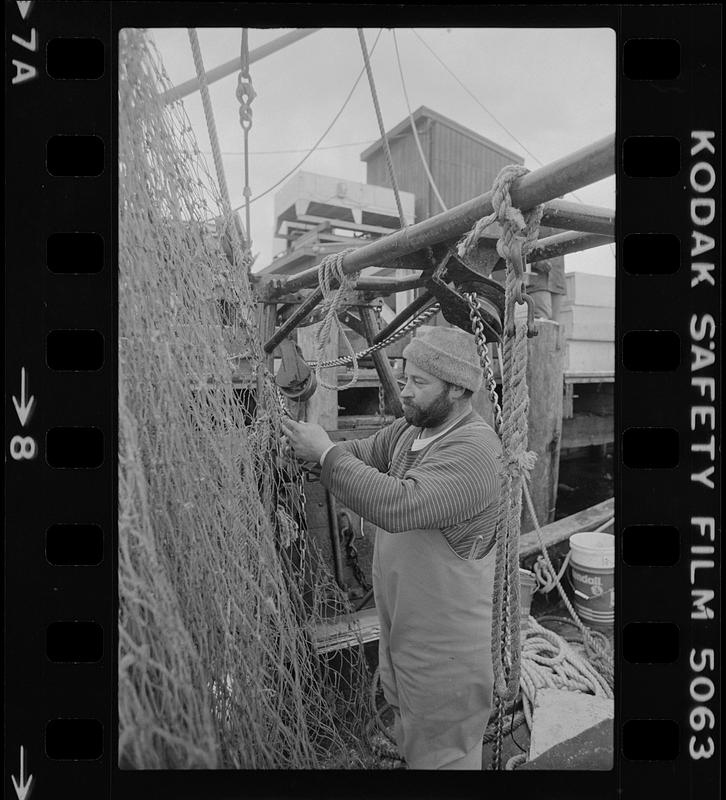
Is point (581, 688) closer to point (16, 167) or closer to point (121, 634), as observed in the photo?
point (121, 634)

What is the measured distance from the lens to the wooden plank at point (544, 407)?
4883 millimetres

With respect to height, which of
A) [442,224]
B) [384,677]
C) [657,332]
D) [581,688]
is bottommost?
[581,688]

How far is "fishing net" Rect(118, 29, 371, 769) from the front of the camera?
1.48m

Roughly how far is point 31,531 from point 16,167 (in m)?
1.05

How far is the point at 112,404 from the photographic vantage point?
5.30 feet

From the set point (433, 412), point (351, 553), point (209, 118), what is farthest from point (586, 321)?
point (209, 118)

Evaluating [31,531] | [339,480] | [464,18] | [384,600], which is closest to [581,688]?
[384,600]

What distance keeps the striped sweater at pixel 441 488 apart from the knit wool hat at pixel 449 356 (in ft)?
0.53

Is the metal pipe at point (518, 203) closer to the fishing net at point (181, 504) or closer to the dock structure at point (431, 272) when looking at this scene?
the dock structure at point (431, 272)

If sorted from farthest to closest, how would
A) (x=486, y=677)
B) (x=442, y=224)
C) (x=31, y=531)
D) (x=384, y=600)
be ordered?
(x=384, y=600)
(x=486, y=677)
(x=442, y=224)
(x=31, y=531)

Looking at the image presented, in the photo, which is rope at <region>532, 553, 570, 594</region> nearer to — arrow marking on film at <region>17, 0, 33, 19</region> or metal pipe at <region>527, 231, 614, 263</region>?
metal pipe at <region>527, 231, 614, 263</region>

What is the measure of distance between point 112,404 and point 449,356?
47.2 inches

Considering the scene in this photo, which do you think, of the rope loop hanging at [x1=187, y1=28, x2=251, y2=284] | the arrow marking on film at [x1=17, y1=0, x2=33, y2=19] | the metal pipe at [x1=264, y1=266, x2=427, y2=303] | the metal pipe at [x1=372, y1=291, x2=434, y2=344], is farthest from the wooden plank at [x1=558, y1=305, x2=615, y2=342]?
the arrow marking on film at [x1=17, y1=0, x2=33, y2=19]

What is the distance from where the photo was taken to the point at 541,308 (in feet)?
16.2
